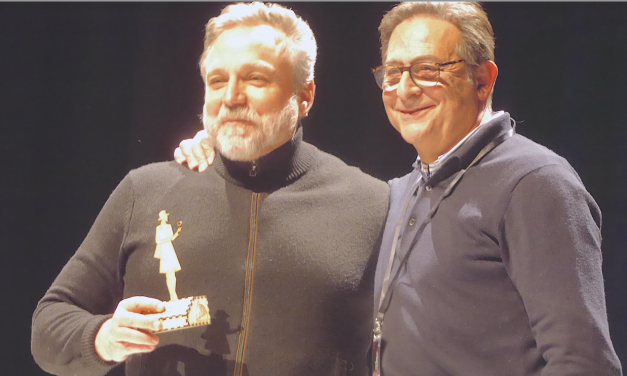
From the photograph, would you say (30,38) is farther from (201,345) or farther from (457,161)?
(457,161)

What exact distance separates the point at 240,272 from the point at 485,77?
38.8 inches

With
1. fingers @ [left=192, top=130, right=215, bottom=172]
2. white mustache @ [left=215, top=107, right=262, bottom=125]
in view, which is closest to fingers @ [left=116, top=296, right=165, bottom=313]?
fingers @ [left=192, top=130, right=215, bottom=172]

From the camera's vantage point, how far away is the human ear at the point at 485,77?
5.57 ft

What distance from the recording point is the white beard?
74.2 inches

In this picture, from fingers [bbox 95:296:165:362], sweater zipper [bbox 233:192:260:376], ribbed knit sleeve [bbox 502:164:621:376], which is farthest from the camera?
sweater zipper [bbox 233:192:260:376]

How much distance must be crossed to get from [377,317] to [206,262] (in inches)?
23.0

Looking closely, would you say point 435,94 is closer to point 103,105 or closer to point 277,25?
point 277,25

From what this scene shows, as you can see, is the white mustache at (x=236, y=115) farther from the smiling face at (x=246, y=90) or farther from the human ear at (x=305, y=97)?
the human ear at (x=305, y=97)

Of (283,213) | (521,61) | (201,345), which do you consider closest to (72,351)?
(201,345)

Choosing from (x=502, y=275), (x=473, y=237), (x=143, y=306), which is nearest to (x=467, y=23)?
(x=473, y=237)

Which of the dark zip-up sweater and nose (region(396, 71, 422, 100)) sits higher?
nose (region(396, 71, 422, 100))

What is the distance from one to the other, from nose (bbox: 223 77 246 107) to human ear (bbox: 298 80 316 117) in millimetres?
247

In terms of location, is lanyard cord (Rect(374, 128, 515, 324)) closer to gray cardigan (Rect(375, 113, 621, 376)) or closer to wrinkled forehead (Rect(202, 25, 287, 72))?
gray cardigan (Rect(375, 113, 621, 376))

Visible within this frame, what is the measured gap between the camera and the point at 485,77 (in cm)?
171
